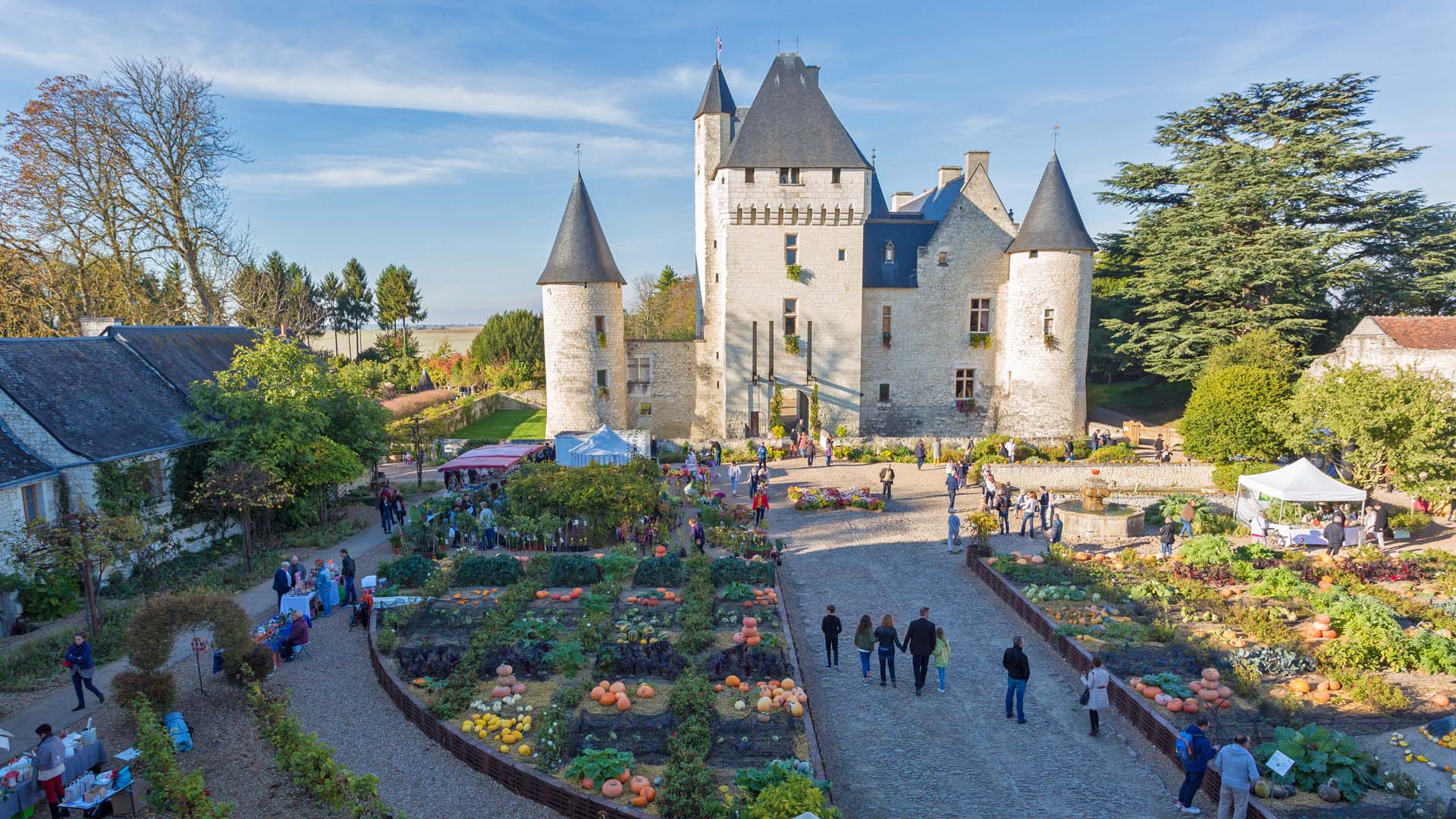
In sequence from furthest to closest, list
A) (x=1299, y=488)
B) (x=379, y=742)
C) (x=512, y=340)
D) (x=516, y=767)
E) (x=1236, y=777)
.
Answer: (x=512, y=340), (x=1299, y=488), (x=379, y=742), (x=516, y=767), (x=1236, y=777)

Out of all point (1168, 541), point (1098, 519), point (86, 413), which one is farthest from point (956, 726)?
point (86, 413)

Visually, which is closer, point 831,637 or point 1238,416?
point 831,637

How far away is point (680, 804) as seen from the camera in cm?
719

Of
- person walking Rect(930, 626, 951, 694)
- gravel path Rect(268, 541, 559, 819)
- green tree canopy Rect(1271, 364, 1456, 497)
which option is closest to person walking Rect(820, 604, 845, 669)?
person walking Rect(930, 626, 951, 694)

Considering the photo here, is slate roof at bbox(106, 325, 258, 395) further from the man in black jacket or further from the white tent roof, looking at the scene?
the white tent roof

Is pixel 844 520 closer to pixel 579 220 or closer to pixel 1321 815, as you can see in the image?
pixel 1321 815

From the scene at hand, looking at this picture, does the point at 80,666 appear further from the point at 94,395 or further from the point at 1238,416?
the point at 1238,416

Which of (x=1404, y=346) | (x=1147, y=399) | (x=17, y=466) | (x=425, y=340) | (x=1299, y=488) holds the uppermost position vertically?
(x=425, y=340)

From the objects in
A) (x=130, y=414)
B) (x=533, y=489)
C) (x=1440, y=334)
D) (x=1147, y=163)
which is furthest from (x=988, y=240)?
(x=130, y=414)

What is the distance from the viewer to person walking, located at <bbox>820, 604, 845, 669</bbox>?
36.5 ft

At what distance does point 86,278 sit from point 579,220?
17.7 meters

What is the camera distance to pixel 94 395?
669 inches

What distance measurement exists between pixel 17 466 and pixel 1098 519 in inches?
876

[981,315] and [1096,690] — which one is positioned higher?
[981,315]
